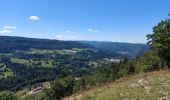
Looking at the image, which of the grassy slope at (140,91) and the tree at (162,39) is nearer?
the grassy slope at (140,91)

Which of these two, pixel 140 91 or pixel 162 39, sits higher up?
pixel 162 39

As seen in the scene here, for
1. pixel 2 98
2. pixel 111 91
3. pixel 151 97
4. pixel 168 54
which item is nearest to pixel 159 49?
pixel 168 54

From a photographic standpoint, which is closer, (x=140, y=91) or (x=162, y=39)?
(x=140, y=91)

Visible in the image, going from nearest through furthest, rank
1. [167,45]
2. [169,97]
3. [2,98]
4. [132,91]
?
[169,97]
[132,91]
[167,45]
[2,98]

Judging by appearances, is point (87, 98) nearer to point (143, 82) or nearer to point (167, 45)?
point (143, 82)

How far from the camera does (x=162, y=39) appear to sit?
4741 cm

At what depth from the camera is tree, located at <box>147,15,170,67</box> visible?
47.0m

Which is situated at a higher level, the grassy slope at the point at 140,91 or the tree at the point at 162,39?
the tree at the point at 162,39

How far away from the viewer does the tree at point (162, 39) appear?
47.0m

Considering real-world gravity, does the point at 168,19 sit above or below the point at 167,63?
above

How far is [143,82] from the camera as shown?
31.3 metres

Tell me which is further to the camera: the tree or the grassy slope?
the tree

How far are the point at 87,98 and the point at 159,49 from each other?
2379 cm

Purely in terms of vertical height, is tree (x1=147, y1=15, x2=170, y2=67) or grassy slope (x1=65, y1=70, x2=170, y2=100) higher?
tree (x1=147, y1=15, x2=170, y2=67)
